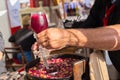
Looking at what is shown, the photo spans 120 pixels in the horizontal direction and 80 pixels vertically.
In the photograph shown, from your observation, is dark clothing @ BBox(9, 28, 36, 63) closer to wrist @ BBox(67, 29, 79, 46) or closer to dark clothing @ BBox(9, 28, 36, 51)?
dark clothing @ BBox(9, 28, 36, 51)

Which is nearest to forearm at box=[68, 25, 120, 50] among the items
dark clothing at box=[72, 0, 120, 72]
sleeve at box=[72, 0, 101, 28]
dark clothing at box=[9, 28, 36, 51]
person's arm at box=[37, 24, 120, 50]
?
person's arm at box=[37, 24, 120, 50]

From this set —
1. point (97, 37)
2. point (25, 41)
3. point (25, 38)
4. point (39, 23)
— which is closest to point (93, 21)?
point (39, 23)

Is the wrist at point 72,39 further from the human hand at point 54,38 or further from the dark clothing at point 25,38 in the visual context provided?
the dark clothing at point 25,38

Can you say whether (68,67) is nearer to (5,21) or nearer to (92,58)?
(92,58)

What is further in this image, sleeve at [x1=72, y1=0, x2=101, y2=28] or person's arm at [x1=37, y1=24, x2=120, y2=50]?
sleeve at [x1=72, y1=0, x2=101, y2=28]

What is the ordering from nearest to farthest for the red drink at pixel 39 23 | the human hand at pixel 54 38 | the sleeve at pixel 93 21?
the human hand at pixel 54 38 < the red drink at pixel 39 23 < the sleeve at pixel 93 21

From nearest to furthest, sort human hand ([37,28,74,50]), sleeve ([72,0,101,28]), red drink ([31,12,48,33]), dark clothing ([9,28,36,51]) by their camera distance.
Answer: human hand ([37,28,74,50])
red drink ([31,12,48,33])
sleeve ([72,0,101,28])
dark clothing ([9,28,36,51])

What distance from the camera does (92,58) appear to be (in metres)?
0.89

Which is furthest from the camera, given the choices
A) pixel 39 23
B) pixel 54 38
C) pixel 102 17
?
pixel 102 17

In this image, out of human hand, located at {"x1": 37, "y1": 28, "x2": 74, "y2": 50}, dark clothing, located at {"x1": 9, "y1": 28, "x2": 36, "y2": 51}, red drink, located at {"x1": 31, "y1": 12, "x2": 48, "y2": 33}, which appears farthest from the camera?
dark clothing, located at {"x1": 9, "y1": 28, "x2": 36, "y2": 51}

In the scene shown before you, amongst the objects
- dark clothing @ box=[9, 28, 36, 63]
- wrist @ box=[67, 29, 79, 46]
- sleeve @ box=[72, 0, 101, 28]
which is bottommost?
dark clothing @ box=[9, 28, 36, 63]

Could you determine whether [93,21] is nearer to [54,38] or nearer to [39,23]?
[39,23]

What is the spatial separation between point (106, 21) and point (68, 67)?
0.87ft

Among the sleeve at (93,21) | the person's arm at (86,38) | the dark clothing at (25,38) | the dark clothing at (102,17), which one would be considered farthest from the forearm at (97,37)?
the dark clothing at (25,38)
